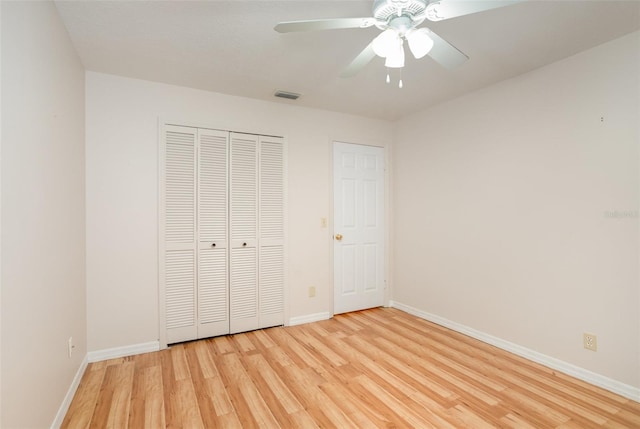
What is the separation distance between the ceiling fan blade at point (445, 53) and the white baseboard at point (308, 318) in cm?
289

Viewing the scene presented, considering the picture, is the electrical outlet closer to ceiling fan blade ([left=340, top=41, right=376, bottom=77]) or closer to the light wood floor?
the light wood floor

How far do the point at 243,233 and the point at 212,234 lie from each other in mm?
319

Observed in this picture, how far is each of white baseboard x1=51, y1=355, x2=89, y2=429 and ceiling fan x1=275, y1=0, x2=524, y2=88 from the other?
8.26 feet

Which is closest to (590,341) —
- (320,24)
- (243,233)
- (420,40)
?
(420,40)

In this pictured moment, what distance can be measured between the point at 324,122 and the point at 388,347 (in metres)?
2.60

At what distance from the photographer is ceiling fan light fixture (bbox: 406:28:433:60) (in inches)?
61.1

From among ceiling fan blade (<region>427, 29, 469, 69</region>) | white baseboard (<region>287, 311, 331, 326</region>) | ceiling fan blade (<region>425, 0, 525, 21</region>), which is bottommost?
white baseboard (<region>287, 311, 331, 326</region>)

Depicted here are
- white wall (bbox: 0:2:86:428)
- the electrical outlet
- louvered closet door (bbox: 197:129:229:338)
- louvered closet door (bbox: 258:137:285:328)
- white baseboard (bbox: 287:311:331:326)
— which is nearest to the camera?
white wall (bbox: 0:2:86:428)

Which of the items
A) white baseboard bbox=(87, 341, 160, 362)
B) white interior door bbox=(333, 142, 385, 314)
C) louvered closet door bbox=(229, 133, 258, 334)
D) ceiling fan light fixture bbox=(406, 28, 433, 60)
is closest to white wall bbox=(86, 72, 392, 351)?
white baseboard bbox=(87, 341, 160, 362)

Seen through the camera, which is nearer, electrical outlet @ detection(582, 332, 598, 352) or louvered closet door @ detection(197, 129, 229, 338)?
electrical outlet @ detection(582, 332, 598, 352)

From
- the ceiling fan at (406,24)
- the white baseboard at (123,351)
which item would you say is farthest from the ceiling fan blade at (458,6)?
the white baseboard at (123,351)

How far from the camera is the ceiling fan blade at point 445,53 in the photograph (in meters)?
1.58

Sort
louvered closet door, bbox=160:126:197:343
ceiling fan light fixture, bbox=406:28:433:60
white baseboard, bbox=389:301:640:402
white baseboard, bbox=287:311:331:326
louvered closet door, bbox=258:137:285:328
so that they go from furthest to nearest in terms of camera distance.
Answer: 1. white baseboard, bbox=287:311:331:326
2. louvered closet door, bbox=258:137:285:328
3. louvered closet door, bbox=160:126:197:343
4. white baseboard, bbox=389:301:640:402
5. ceiling fan light fixture, bbox=406:28:433:60

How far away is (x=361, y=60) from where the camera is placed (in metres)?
1.82
